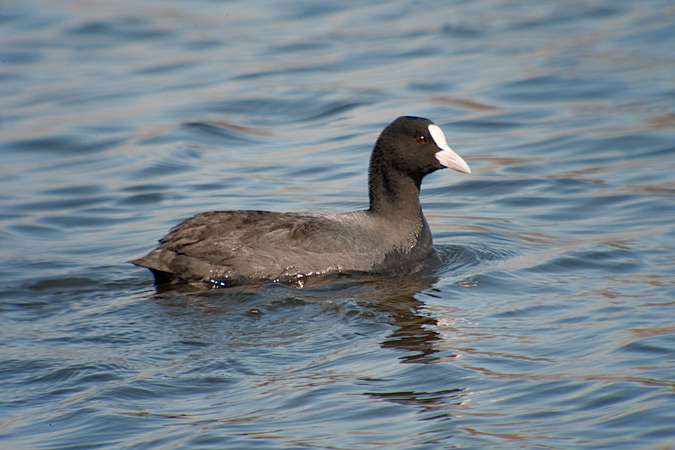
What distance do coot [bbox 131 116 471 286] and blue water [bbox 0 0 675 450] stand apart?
0.21 m

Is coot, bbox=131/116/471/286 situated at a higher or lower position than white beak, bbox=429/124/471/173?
lower

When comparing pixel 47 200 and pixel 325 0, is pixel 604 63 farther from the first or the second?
pixel 47 200

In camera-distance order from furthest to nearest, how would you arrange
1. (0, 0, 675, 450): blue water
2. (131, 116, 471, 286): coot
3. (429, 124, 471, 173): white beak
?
(429, 124, 471, 173): white beak < (131, 116, 471, 286): coot < (0, 0, 675, 450): blue water

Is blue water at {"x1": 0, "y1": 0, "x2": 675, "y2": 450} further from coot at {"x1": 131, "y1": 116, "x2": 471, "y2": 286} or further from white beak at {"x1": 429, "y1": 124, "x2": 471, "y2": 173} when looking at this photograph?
white beak at {"x1": 429, "y1": 124, "x2": 471, "y2": 173}

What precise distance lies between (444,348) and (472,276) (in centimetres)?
160

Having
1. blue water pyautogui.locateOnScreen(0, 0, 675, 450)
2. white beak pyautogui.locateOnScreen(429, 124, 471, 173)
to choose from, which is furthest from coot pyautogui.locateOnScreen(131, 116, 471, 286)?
blue water pyautogui.locateOnScreen(0, 0, 675, 450)

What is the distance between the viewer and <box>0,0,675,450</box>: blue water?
507 centimetres

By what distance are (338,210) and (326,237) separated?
1.85 m

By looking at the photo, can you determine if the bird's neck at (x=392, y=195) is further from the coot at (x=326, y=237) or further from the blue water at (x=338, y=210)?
the blue water at (x=338, y=210)

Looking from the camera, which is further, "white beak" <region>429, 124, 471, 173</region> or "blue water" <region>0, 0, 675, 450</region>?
"white beak" <region>429, 124, 471, 173</region>

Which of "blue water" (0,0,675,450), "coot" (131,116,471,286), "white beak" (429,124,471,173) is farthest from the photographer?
"white beak" (429,124,471,173)

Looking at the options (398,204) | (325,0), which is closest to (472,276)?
(398,204)

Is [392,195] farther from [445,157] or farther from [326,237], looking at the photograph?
[326,237]

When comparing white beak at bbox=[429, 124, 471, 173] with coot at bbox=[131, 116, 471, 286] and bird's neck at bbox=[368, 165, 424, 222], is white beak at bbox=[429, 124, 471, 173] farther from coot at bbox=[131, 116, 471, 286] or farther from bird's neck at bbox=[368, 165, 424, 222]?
bird's neck at bbox=[368, 165, 424, 222]
